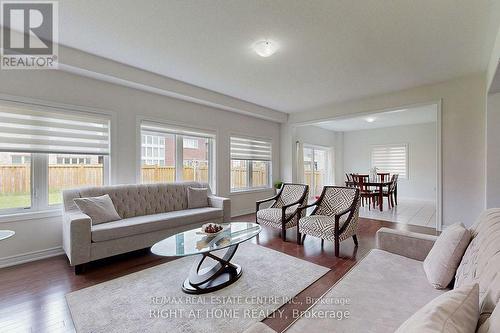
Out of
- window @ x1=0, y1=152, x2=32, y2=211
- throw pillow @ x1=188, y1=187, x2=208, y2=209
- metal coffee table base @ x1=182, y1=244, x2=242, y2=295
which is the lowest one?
metal coffee table base @ x1=182, y1=244, x2=242, y2=295

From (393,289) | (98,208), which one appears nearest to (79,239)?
(98,208)

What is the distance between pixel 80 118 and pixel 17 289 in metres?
2.26

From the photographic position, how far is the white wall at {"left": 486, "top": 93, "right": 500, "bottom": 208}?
3498 mm

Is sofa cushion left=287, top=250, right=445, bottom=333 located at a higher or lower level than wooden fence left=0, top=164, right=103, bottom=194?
lower

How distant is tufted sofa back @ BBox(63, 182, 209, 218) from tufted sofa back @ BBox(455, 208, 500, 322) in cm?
363

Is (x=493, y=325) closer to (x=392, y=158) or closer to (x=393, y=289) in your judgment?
(x=393, y=289)

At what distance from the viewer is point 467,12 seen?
7.39 feet

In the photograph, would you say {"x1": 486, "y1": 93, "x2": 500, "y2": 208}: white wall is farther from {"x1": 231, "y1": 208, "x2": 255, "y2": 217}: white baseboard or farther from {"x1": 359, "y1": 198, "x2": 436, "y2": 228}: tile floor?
{"x1": 231, "y1": 208, "x2": 255, "y2": 217}: white baseboard

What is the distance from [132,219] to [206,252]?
1.74 m

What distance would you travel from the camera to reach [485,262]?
1.09 m

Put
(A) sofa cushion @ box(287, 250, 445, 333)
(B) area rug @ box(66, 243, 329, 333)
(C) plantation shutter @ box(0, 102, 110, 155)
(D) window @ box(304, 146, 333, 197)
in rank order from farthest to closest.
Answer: (D) window @ box(304, 146, 333, 197) → (C) plantation shutter @ box(0, 102, 110, 155) → (B) area rug @ box(66, 243, 329, 333) → (A) sofa cushion @ box(287, 250, 445, 333)

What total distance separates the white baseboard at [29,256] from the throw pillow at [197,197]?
190cm

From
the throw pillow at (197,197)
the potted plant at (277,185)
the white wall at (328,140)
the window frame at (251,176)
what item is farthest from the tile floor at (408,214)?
the throw pillow at (197,197)

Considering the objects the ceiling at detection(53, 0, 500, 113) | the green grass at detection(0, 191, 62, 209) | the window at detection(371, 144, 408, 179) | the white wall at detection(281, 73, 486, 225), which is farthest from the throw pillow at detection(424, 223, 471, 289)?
the window at detection(371, 144, 408, 179)
